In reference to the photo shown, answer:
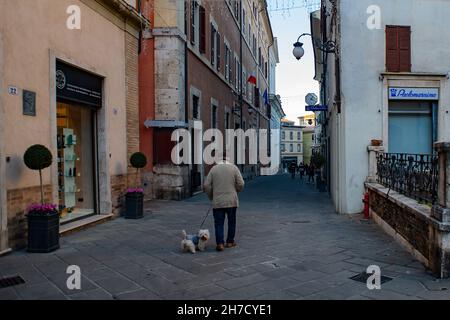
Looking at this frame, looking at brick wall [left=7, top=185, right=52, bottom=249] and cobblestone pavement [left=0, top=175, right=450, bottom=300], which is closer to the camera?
→ cobblestone pavement [left=0, top=175, right=450, bottom=300]

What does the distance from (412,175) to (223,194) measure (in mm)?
3174

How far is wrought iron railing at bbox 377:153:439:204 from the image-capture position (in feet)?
19.2

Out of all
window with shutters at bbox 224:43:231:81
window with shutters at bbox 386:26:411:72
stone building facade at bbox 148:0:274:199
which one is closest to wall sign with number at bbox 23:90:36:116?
stone building facade at bbox 148:0:274:199

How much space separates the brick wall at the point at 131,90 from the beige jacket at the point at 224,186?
4.66 metres

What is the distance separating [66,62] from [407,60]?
810 centimetres

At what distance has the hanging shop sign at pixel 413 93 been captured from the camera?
425 inches

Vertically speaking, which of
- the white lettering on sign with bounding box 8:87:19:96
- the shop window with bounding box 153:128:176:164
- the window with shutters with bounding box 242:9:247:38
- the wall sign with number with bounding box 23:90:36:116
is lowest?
the shop window with bounding box 153:128:176:164

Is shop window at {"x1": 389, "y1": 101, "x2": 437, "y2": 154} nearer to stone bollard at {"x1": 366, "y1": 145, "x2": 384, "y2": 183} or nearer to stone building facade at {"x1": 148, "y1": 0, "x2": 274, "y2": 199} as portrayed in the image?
stone bollard at {"x1": 366, "y1": 145, "x2": 384, "y2": 183}

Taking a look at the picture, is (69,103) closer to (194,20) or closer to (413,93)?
(413,93)

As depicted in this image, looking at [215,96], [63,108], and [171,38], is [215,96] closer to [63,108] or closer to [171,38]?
[171,38]

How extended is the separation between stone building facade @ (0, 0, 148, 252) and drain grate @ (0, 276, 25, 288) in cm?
137

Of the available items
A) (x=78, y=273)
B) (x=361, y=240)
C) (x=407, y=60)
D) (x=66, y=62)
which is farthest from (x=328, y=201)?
(x=78, y=273)

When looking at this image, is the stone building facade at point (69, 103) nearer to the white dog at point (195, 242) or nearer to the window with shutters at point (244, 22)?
the white dog at point (195, 242)

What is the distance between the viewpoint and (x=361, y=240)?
7.46 m
